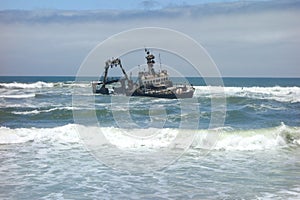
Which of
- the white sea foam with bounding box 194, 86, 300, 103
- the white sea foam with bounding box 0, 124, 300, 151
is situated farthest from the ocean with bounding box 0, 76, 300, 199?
the white sea foam with bounding box 194, 86, 300, 103

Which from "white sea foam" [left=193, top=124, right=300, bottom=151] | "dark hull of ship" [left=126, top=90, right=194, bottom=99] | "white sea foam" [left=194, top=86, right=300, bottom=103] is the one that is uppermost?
"dark hull of ship" [left=126, top=90, right=194, bottom=99]

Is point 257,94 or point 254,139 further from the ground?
point 257,94

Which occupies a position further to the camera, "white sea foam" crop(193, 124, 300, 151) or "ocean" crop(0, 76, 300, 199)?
"white sea foam" crop(193, 124, 300, 151)

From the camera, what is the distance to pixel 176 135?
16.6 m

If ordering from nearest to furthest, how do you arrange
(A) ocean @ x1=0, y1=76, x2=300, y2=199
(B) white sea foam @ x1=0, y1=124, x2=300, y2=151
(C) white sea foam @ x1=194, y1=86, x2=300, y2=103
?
1. (A) ocean @ x1=0, y1=76, x2=300, y2=199
2. (B) white sea foam @ x1=0, y1=124, x2=300, y2=151
3. (C) white sea foam @ x1=194, y1=86, x2=300, y2=103

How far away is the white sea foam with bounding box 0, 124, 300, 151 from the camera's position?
14.8 meters

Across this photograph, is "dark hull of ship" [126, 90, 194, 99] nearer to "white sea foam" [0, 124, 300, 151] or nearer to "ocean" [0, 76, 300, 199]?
"ocean" [0, 76, 300, 199]

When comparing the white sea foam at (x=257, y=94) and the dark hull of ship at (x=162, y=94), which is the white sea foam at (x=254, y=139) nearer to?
the dark hull of ship at (x=162, y=94)

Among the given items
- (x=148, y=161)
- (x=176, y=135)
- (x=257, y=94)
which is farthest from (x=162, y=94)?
(x=148, y=161)

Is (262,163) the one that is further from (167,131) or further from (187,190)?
(167,131)

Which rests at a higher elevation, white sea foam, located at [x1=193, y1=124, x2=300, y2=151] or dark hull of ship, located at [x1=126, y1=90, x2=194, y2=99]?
dark hull of ship, located at [x1=126, y1=90, x2=194, y2=99]

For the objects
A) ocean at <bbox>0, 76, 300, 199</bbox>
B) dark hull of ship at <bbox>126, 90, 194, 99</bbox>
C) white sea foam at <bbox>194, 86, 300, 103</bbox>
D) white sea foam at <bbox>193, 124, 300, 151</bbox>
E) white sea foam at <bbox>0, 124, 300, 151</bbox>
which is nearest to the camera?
ocean at <bbox>0, 76, 300, 199</bbox>

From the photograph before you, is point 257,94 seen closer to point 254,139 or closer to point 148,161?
point 254,139

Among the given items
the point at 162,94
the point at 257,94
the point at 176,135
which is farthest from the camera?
the point at 257,94
